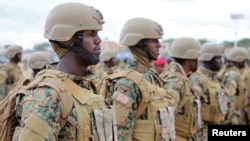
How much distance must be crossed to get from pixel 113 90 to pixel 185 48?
6.80 feet

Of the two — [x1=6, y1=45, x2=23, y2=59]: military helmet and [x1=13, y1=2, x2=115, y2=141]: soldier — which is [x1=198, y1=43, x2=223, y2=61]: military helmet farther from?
[x1=13, y1=2, x2=115, y2=141]: soldier

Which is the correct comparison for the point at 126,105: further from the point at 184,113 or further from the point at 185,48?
the point at 185,48

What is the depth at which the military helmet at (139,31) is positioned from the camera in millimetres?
4488

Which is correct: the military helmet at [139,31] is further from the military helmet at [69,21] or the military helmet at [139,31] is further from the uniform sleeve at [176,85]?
the military helmet at [69,21]

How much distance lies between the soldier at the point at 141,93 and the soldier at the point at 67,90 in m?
0.97

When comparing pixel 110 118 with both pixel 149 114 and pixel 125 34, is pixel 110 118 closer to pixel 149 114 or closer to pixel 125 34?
pixel 149 114

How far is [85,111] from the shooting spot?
2809mm

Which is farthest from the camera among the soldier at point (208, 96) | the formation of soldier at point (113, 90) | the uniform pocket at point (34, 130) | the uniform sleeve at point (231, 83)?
the uniform sleeve at point (231, 83)

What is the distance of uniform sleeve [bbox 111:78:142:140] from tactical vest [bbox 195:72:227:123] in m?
2.57

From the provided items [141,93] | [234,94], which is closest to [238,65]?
[234,94]

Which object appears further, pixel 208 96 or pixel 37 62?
pixel 37 62

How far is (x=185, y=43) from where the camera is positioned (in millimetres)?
6141

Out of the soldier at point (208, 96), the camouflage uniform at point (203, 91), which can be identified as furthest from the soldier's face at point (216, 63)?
the camouflage uniform at point (203, 91)

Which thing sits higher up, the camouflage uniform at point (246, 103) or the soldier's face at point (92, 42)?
the soldier's face at point (92, 42)
